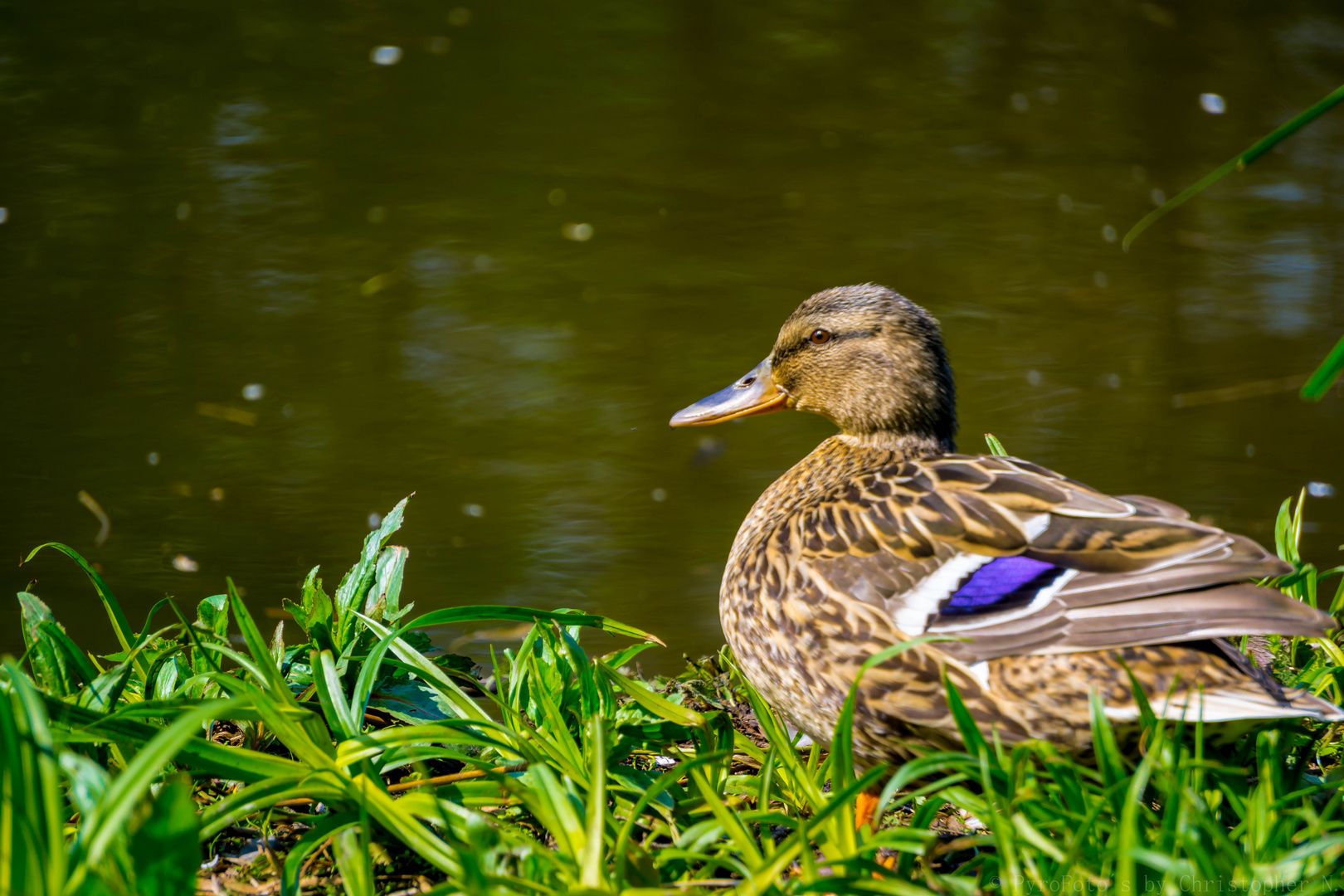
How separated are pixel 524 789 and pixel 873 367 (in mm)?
1499

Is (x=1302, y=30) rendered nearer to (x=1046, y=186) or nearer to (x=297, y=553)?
(x=1046, y=186)

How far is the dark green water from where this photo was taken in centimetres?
459

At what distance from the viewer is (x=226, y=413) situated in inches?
201

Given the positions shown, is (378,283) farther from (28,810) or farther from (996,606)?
(28,810)

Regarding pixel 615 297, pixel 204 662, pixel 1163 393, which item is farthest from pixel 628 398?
pixel 204 662

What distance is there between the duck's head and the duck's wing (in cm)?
44

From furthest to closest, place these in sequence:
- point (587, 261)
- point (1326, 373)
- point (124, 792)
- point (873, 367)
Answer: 1. point (587, 261)
2. point (873, 367)
3. point (1326, 373)
4. point (124, 792)

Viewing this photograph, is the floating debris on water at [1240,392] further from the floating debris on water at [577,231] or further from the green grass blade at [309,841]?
the green grass blade at [309,841]

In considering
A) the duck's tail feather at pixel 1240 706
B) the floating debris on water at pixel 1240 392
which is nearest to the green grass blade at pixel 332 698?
the duck's tail feather at pixel 1240 706

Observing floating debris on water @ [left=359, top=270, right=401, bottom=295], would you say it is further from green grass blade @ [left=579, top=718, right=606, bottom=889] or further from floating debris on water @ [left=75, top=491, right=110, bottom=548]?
green grass blade @ [left=579, top=718, right=606, bottom=889]

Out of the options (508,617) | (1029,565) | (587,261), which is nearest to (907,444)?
(1029,565)

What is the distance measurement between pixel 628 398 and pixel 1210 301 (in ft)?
10.5

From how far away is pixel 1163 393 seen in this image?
219 inches

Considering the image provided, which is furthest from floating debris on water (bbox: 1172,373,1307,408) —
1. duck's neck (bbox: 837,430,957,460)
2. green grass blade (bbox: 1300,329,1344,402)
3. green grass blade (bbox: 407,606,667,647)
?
green grass blade (bbox: 1300,329,1344,402)
